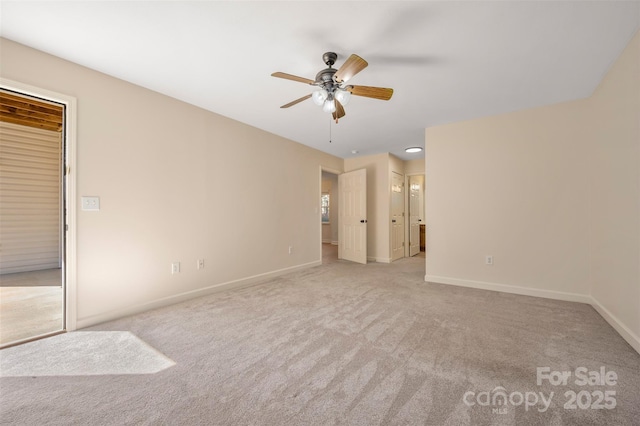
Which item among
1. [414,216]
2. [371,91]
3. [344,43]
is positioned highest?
[344,43]

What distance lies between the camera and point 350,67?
191 centimetres

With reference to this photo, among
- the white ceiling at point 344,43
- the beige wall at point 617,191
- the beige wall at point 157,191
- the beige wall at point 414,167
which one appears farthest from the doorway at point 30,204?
the beige wall at point 414,167

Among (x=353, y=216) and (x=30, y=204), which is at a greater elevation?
(x=30, y=204)

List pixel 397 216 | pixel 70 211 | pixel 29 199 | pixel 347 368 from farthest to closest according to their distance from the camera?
pixel 397 216
pixel 29 199
pixel 70 211
pixel 347 368

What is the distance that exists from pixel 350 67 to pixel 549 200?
3124 mm

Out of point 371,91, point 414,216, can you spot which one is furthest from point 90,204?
point 414,216

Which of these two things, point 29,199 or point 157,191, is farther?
point 29,199

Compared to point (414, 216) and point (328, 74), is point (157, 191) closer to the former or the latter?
point (328, 74)

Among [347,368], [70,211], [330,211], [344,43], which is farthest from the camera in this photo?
[330,211]

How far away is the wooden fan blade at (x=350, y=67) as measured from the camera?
5.93 ft

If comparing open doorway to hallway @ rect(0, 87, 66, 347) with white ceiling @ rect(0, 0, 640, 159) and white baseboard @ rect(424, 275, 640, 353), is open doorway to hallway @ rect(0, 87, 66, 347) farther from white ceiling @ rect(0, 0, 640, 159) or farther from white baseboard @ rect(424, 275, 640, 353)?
white baseboard @ rect(424, 275, 640, 353)

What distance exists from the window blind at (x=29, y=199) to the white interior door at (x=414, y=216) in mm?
7436

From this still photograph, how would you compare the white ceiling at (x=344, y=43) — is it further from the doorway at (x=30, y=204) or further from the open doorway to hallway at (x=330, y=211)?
the open doorway to hallway at (x=330, y=211)

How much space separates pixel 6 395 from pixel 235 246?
242 centimetres
